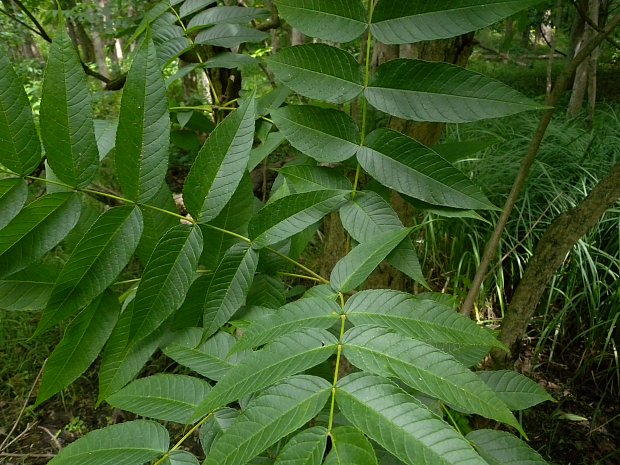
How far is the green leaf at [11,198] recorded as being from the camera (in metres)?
0.64

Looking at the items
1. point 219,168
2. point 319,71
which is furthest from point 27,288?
point 319,71

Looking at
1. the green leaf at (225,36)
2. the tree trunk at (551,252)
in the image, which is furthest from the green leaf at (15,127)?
the tree trunk at (551,252)

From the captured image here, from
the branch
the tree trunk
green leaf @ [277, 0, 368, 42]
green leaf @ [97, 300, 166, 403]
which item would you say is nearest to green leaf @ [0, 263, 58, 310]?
green leaf @ [97, 300, 166, 403]

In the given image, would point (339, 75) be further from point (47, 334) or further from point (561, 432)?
point (47, 334)

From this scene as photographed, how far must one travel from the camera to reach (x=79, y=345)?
2.44ft

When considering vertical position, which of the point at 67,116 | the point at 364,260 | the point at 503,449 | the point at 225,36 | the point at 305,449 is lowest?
the point at 503,449

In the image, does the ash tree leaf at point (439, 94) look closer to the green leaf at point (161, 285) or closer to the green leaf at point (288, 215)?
the green leaf at point (288, 215)

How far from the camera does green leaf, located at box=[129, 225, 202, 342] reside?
0.65 m

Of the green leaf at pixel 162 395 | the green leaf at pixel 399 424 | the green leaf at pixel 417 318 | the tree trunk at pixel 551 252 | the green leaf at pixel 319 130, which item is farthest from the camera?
the tree trunk at pixel 551 252

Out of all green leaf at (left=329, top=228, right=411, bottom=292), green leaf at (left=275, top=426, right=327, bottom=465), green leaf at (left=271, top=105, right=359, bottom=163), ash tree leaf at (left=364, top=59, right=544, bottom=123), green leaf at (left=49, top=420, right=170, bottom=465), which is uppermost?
ash tree leaf at (left=364, top=59, right=544, bottom=123)

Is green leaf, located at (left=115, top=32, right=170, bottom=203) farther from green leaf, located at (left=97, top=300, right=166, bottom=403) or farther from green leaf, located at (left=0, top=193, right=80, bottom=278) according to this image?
green leaf, located at (left=97, top=300, right=166, bottom=403)

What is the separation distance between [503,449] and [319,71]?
0.64 metres

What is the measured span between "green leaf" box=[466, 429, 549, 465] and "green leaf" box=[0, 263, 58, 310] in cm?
69

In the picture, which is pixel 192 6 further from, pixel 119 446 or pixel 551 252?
pixel 551 252
